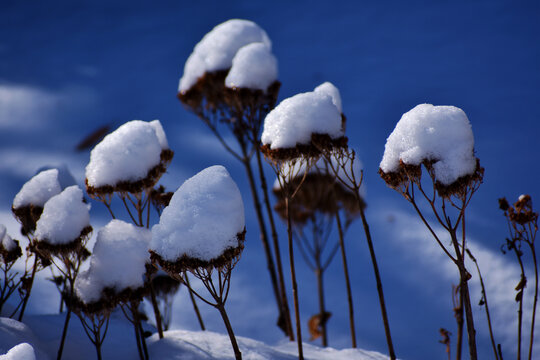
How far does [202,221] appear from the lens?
2.64 m

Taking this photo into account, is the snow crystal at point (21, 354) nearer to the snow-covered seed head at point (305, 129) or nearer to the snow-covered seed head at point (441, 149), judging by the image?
the snow-covered seed head at point (305, 129)

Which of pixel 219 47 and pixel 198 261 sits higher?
pixel 219 47

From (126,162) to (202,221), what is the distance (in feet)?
4.09

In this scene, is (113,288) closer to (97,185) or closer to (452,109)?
(97,185)

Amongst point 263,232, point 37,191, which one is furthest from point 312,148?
point 263,232

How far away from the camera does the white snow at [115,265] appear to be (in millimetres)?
3479

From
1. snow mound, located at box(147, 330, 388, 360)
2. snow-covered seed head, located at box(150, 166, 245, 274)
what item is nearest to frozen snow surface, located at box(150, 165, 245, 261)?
snow-covered seed head, located at box(150, 166, 245, 274)

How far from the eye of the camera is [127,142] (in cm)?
366

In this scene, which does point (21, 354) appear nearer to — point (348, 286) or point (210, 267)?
point (210, 267)

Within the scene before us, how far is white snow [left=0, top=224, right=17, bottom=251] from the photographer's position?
4148mm

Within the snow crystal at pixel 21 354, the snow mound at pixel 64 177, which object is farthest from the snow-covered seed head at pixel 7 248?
the snow crystal at pixel 21 354

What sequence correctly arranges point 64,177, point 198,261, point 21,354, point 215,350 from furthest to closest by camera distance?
point 64,177
point 215,350
point 198,261
point 21,354

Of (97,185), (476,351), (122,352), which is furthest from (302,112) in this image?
(122,352)

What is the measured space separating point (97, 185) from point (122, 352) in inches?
64.0
